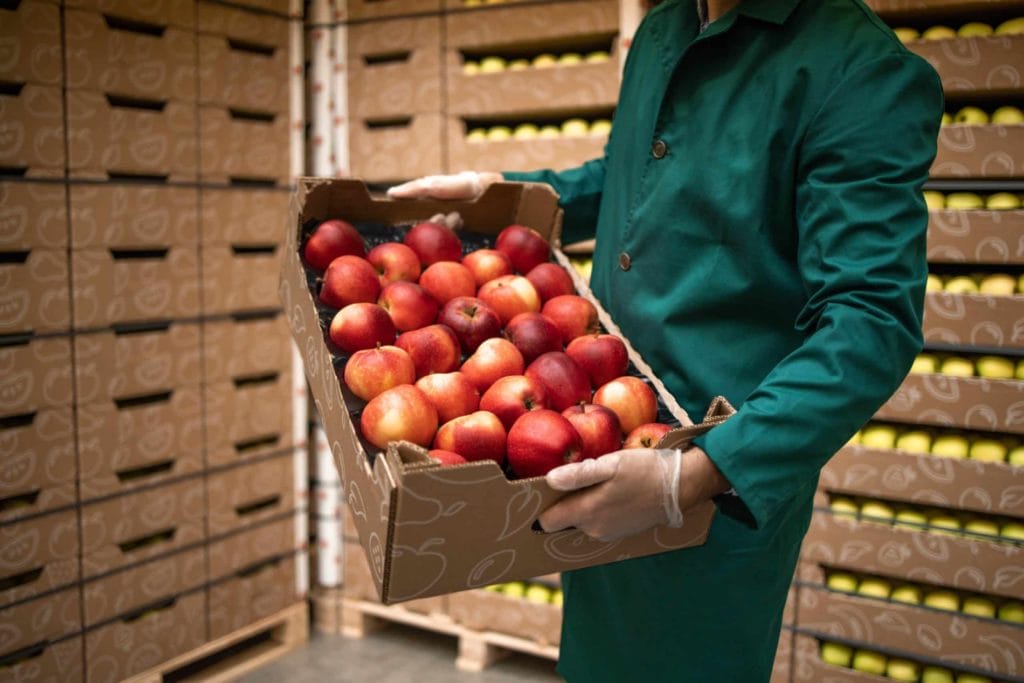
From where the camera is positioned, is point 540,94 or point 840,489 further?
point 540,94

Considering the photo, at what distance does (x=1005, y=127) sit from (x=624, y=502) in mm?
1740

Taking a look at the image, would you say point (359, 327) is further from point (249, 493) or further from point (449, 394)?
point (249, 493)

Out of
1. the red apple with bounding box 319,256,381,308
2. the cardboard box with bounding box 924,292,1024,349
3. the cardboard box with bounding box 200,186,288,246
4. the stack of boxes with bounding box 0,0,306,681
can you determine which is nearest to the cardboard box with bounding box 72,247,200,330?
the stack of boxes with bounding box 0,0,306,681

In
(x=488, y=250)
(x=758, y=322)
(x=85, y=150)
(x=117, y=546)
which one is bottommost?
(x=117, y=546)

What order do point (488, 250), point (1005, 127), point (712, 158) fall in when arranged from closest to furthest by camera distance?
point (712, 158) → point (488, 250) → point (1005, 127)

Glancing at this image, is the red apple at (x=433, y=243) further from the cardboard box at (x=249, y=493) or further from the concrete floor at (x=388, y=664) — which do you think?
the concrete floor at (x=388, y=664)

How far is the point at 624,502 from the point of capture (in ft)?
2.88

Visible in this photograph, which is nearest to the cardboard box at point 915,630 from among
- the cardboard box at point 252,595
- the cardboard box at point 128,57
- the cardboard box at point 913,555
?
the cardboard box at point 913,555

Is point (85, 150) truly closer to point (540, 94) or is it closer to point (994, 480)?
point (540, 94)

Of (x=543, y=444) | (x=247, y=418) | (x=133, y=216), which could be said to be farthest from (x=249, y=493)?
(x=543, y=444)

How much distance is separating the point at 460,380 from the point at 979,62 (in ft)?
5.77

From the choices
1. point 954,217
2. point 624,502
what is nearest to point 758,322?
point 624,502

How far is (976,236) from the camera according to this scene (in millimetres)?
2082

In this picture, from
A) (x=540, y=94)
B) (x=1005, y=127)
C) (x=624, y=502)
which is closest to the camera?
(x=624, y=502)
